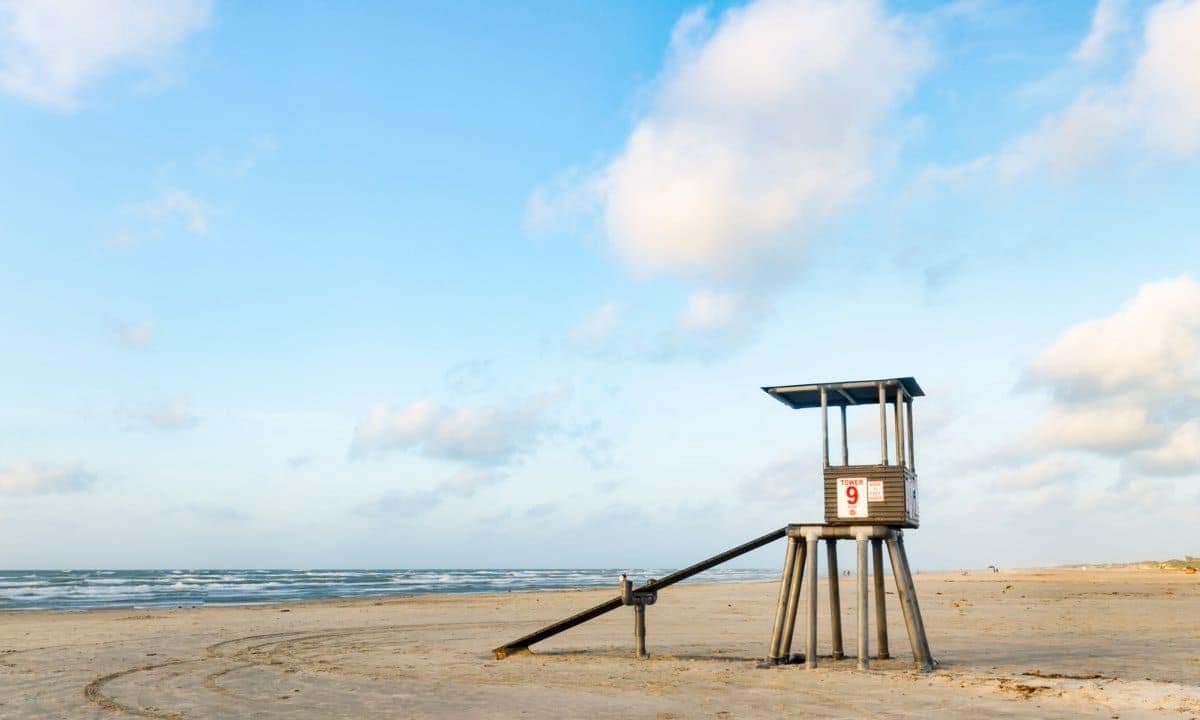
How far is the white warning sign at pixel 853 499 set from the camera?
56.2ft

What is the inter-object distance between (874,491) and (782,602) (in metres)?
2.62

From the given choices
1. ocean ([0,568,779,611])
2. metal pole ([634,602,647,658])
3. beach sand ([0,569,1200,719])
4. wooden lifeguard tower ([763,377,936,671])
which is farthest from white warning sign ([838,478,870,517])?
ocean ([0,568,779,611])

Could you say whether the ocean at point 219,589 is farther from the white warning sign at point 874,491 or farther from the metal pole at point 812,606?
the white warning sign at point 874,491

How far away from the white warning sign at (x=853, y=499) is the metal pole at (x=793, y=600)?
3.32ft

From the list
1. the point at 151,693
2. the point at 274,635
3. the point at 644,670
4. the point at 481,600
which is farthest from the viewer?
the point at 481,600

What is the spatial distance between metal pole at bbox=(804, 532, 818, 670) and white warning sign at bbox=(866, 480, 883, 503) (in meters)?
1.19

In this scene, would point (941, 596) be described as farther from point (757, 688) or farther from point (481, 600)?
A: point (757, 688)

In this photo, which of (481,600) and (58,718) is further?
(481,600)

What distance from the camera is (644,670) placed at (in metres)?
16.7

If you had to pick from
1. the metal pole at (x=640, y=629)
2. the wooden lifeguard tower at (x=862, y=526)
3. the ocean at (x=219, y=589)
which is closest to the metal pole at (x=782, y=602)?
the wooden lifeguard tower at (x=862, y=526)

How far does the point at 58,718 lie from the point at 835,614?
12766mm

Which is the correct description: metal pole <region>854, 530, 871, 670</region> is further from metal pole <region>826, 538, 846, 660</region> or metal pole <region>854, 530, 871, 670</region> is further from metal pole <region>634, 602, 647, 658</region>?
metal pole <region>634, 602, 647, 658</region>

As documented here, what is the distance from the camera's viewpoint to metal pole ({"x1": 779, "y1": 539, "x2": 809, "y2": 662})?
17297 millimetres

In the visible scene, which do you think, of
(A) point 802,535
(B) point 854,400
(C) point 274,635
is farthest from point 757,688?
(C) point 274,635
